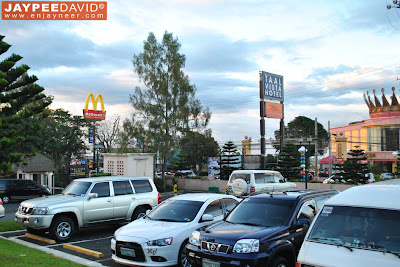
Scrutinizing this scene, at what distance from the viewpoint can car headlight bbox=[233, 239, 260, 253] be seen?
602 cm

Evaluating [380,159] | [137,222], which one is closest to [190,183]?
[137,222]

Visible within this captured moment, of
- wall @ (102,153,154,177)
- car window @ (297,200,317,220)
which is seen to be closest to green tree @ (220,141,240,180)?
wall @ (102,153,154,177)

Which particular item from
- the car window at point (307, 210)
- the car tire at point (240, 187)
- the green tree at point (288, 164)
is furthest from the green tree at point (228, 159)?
the car window at point (307, 210)

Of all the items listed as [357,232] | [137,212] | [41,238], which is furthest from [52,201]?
[357,232]

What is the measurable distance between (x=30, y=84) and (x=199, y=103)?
22.3 metres

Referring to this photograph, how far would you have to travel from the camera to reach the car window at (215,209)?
8752mm

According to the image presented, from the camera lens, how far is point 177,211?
8867mm

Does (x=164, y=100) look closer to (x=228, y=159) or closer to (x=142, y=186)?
(x=228, y=159)

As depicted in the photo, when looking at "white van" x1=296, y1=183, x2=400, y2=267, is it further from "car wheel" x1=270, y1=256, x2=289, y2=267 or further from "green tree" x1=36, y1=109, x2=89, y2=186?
"green tree" x1=36, y1=109, x2=89, y2=186

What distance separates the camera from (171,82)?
3612 centimetres

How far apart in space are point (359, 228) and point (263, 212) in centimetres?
227

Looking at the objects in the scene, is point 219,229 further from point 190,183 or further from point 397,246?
point 190,183

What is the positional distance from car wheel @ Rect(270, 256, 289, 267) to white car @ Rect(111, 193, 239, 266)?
207 centimetres

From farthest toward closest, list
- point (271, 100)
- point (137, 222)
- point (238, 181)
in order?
point (271, 100) → point (238, 181) → point (137, 222)
